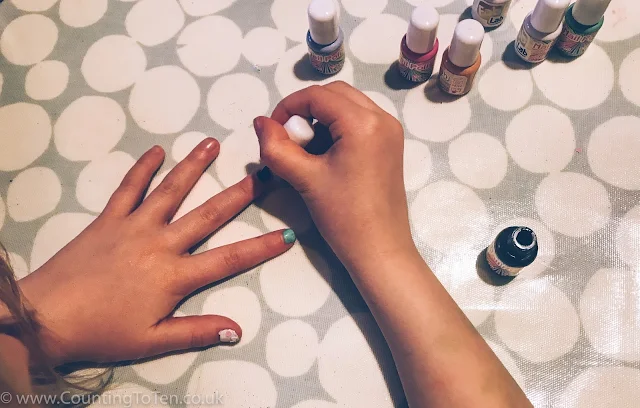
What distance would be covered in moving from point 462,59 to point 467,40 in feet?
0.11

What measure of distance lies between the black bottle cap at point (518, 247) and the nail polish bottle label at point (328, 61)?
31cm

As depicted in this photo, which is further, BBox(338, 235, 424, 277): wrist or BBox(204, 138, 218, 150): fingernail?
BBox(204, 138, 218, 150): fingernail

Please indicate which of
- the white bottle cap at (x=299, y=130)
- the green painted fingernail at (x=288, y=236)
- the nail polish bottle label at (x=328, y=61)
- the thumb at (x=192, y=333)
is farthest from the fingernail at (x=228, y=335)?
the nail polish bottle label at (x=328, y=61)

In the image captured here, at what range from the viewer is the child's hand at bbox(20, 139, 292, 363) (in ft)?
1.94

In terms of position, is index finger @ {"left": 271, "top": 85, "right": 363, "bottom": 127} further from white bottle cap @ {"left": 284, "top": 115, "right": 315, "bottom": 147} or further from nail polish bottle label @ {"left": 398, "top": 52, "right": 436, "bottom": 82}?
nail polish bottle label @ {"left": 398, "top": 52, "right": 436, "bottom": 82}

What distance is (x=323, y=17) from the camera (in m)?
0.62

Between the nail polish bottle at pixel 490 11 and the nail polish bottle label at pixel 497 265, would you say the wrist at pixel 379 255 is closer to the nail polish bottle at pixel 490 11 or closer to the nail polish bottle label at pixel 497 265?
the nail polish bottle label at pixel 497 265

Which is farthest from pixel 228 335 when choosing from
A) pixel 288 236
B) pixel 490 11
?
pixel 490 11

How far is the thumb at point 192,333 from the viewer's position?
1.99 feet

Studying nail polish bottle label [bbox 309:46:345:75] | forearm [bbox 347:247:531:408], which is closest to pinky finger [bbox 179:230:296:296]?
forearm [bbox 347:247:531:408]

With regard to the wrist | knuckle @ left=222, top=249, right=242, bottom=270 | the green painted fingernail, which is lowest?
the wrist

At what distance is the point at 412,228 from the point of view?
667 mm

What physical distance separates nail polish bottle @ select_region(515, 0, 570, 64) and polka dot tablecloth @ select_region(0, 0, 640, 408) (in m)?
0.03

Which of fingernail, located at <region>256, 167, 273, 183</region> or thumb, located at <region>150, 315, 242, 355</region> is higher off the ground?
fingernail, located at <region>256, 167, 273, 183</region>
